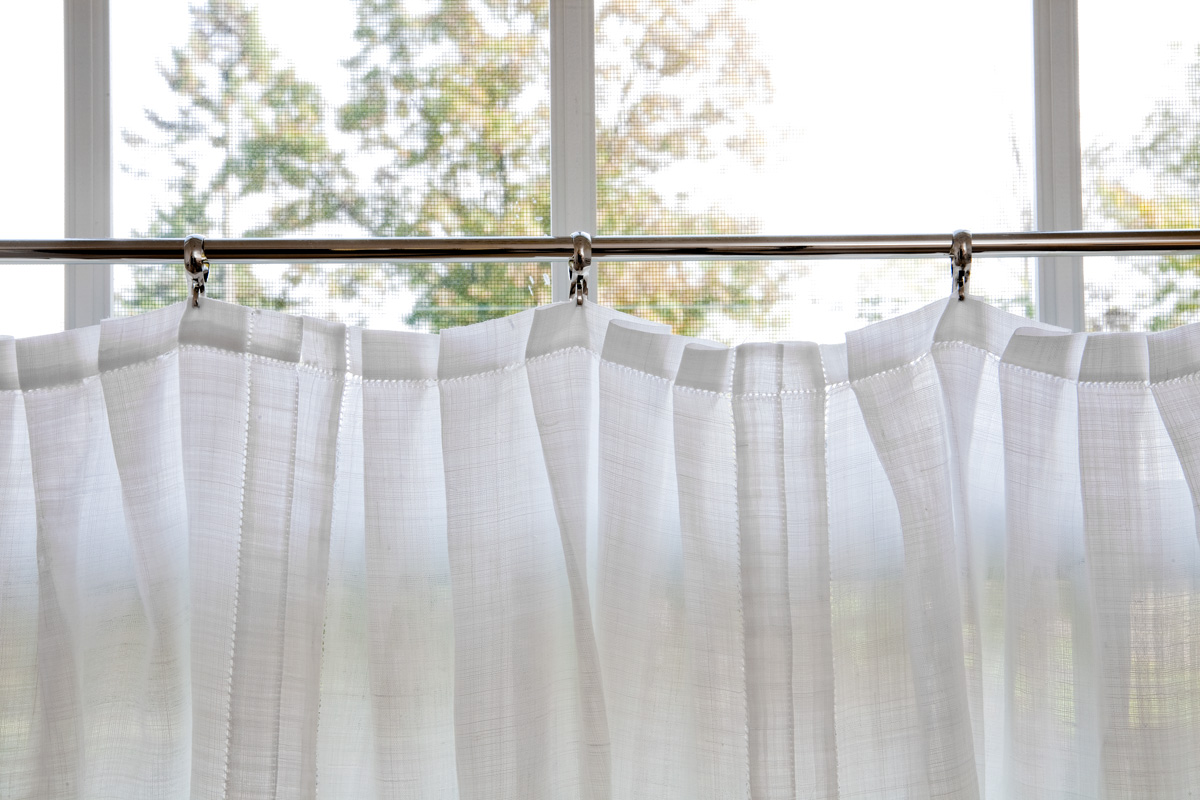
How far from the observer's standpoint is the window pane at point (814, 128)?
3.39 ft

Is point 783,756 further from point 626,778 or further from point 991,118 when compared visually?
point 991,118

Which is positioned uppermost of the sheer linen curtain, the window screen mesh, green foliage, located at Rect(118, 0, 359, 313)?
green foliage, located at Rect(118, 0, 359, 313)

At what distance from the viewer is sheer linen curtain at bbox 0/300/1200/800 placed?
2.52ft

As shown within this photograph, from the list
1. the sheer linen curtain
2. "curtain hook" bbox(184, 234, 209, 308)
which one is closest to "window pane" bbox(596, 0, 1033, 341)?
the sheer linen curtain

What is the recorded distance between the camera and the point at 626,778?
80 centimetres

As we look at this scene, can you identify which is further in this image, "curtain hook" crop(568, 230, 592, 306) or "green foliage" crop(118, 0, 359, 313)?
"green foliage" crop(118, 0, 359, 313)

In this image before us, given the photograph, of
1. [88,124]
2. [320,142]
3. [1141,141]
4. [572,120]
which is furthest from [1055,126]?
[88,124]

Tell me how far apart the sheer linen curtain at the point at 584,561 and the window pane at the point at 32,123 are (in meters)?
0.30

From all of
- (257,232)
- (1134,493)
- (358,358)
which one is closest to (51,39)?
(257,232)

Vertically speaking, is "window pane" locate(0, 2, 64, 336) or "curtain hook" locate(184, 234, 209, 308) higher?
"window pane" locate(0, 2, 64, 336)

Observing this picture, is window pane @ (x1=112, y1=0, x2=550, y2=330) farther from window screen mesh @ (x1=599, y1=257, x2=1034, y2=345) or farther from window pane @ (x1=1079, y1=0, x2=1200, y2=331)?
window pane @ (x1=1079, y1=0, x2=1200, y2=331)

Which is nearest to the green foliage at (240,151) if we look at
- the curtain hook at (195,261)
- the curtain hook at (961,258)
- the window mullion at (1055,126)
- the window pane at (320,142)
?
the window pane at (320,142)

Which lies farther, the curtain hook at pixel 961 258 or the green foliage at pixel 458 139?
the green foliage at pixel 458 139

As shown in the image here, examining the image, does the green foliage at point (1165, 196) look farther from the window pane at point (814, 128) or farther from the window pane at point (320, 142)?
the window pane at point (320, 142)
